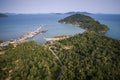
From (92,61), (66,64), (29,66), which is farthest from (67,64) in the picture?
(29,66)

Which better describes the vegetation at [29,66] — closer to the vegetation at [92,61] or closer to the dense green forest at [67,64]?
the dense green forest at [67,64]

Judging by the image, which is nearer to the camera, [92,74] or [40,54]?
[92,74]

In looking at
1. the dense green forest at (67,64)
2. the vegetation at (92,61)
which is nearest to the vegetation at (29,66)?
the dense green forest at (67,64)

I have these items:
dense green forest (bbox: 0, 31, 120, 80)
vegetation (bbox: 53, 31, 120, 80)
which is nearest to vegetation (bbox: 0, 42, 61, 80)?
dense green forest (bbox: 0, 31, 120, 80)

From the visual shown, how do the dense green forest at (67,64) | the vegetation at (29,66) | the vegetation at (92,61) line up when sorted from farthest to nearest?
the vegetation at (29,66), the dense green forest at (67,64), the vegetation at (92,61)

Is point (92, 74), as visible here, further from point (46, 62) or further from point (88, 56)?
point (46, 62)

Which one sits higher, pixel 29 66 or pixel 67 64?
pixel 67 64

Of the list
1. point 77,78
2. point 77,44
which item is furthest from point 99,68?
point 77,44

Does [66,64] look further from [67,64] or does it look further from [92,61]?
[92,61]
